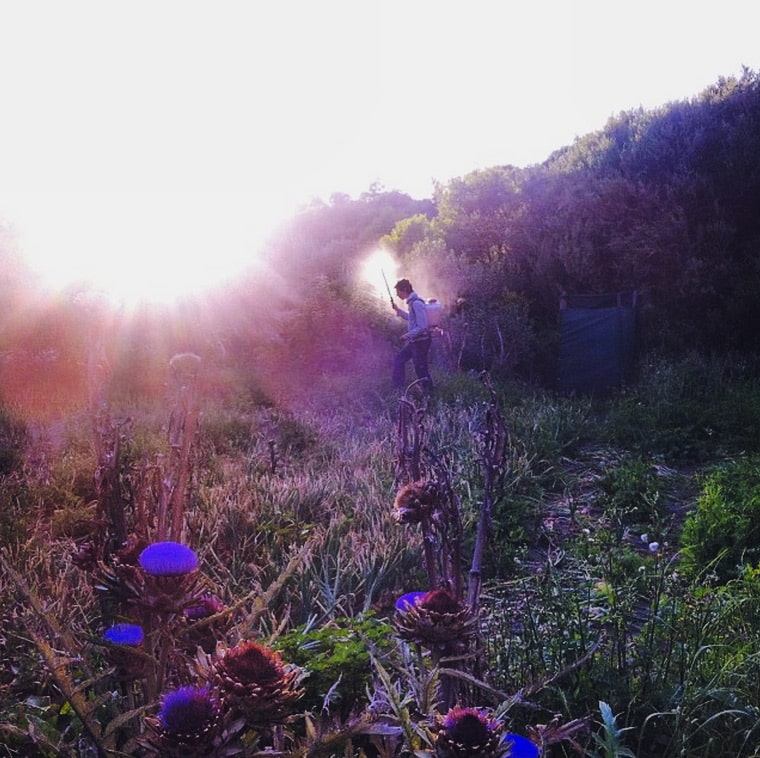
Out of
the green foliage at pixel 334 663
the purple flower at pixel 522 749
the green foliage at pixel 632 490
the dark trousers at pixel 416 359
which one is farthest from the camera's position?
the dark trousers at pixel 416 359

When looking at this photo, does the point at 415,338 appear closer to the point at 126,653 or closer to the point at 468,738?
the point at 126,653

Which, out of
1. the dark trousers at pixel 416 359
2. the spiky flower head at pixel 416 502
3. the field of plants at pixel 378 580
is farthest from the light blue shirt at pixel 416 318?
the spiky flower head at pixel 416 502

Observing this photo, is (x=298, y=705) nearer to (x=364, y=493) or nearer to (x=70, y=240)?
(x=364, y=493)

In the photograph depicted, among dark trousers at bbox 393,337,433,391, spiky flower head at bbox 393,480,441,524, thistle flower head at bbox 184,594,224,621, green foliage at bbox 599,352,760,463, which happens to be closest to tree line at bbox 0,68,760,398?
dark trousers at bbox 393,337,433,391

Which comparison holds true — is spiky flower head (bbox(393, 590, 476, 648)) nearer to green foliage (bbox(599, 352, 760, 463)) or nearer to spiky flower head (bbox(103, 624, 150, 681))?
spiky flower head (bbox(103, 624, 150, 681))

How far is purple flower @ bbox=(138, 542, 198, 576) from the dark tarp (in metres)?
9.76

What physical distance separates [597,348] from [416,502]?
9477 mm

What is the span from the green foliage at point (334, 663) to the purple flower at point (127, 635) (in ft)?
1.69

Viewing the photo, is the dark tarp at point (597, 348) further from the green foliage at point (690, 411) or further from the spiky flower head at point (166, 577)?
the spiky flower head at point (166, 577)

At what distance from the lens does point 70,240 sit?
41.4ft

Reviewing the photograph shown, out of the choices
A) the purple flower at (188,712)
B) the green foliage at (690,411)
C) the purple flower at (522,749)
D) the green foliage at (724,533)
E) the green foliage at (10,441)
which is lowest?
the green foliage at (690,411)

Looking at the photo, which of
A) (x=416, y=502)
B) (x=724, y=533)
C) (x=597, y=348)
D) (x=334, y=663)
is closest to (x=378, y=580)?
(x=334, y=663)

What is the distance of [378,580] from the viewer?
10.8 ft

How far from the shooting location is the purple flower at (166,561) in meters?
1.21
